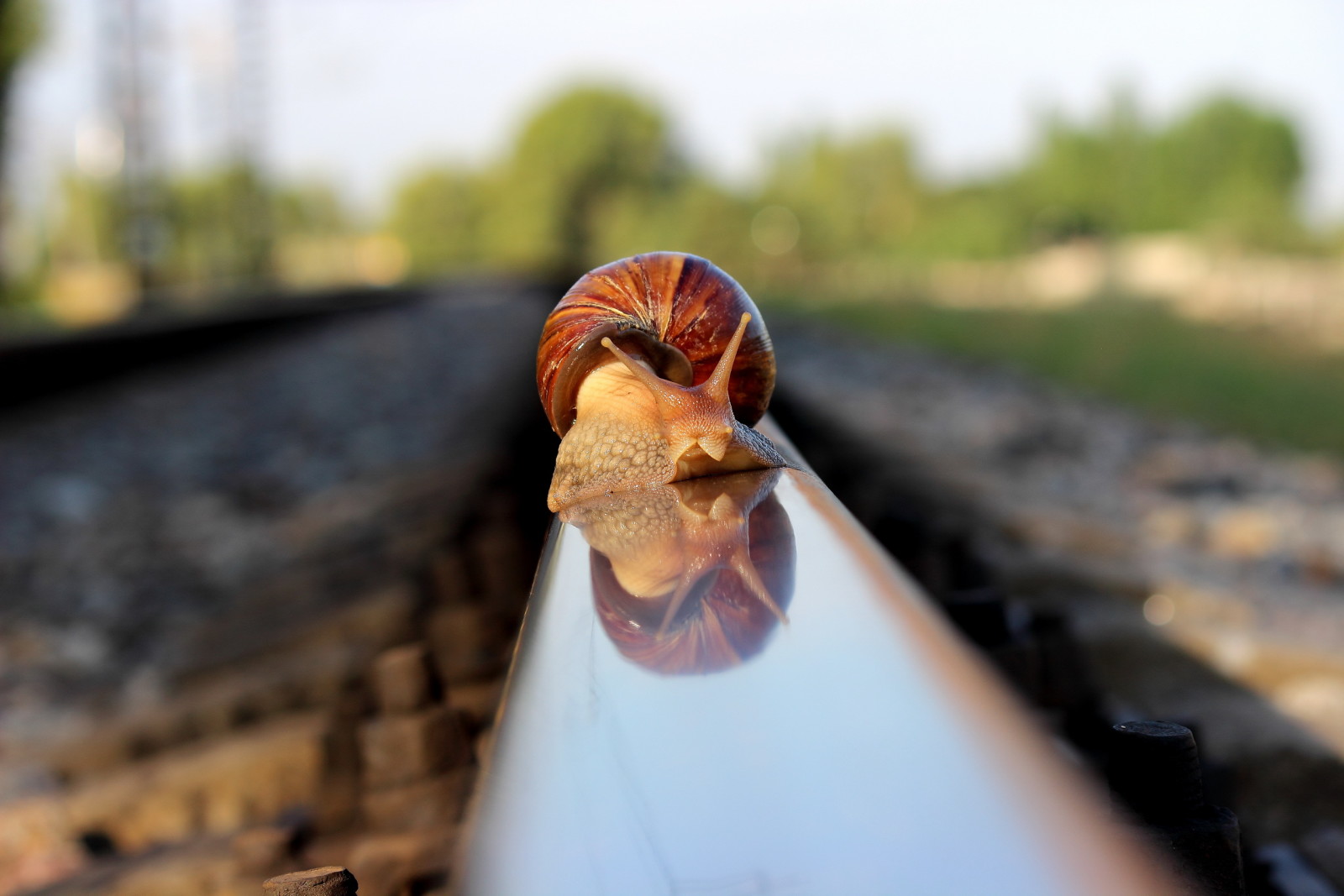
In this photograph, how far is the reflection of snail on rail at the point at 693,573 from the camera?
74 cm

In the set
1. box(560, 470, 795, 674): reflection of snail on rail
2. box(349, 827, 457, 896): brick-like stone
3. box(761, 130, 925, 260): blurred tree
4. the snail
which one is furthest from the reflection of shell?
box(761, 130, 925, 260): blurred tree

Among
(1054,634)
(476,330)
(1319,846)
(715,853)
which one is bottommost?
(476,330)

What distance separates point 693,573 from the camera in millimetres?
898

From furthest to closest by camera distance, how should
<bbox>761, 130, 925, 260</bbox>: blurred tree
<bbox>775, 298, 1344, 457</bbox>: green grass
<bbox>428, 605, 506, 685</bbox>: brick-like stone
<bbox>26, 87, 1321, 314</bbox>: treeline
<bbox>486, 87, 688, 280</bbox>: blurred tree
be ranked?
<bbox>486, 87, 688, 280</bbox>: blurred tree < <bbox>761, 130, 925, 260</bbox>: blurred tree < <bbox>26, 87, 1321, 314</bbox>: treeline < <bbox>775, 298, 1344, 457</bbox>: green grass < <bbox>428, 605, 506, 685</bbox>: brick-like stone

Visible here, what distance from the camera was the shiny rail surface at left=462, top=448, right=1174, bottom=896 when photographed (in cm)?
52

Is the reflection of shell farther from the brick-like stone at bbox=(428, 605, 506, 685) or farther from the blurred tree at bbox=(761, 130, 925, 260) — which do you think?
the blurred tree at bbox=(761, 130, 925, 260)

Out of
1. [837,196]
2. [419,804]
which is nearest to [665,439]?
[419,804]

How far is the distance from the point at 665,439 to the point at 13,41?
36791 millimetres

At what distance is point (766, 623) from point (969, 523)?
3.78 meters

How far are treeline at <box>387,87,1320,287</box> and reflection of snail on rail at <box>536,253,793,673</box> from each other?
25053 millimetres

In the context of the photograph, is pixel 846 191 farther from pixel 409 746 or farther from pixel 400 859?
pixel 400 859

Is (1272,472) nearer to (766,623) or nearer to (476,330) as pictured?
(766,623)

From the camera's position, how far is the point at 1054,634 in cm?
181

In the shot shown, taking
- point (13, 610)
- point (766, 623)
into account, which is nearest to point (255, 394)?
point (13, 610)
